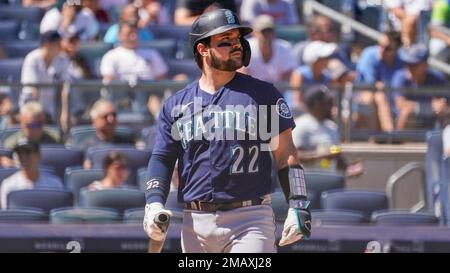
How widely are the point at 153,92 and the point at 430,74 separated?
9.33 ft

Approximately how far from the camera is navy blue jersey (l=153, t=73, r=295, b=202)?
22.8 feet

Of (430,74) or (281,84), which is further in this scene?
(430,74)

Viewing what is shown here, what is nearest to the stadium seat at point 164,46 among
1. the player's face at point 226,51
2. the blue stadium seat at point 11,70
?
the blue stadium seat at point 11,70

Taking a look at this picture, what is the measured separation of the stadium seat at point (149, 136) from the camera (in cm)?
1166

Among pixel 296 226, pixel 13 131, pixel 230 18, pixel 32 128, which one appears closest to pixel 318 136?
pixel 32 128

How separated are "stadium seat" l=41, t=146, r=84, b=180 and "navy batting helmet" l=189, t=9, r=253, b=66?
4.54 m

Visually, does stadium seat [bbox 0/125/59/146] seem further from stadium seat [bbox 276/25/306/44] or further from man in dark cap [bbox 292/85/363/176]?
stadium seat [bbox 276/25/306/44]

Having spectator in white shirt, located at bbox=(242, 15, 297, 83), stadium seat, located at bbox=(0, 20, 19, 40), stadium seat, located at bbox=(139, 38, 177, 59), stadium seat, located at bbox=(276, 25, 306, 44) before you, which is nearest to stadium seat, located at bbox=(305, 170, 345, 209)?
spectator in white shirt, located at bbox=(242, 15, 297, 83)

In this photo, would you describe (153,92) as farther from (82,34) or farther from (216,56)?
(216,56)

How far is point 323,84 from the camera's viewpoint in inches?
476

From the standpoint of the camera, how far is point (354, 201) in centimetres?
1063

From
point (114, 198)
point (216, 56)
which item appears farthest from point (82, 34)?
point (216, 56)

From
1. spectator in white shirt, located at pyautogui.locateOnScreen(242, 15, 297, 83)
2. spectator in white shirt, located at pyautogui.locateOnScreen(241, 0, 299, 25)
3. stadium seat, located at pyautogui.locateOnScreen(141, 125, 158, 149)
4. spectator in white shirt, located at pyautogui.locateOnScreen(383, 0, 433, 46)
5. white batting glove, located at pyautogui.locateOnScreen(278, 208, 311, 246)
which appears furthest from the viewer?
spectator in white shirt, located at pyautogui.locateOnScreen(241, 0, 299, 25)

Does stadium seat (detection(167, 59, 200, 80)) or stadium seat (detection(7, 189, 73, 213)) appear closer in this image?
stadium seat (detection(7, 189, 73, 213))
